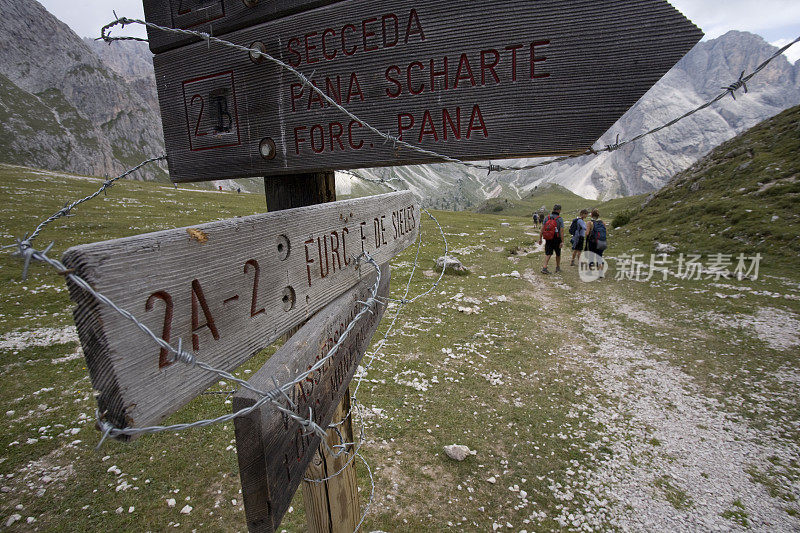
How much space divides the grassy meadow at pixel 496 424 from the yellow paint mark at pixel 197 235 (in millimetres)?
5001

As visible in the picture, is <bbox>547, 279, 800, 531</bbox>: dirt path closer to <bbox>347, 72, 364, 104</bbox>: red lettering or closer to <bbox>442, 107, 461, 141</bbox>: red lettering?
<bbox>442, 107, 461, 141</bbox>: red lettering

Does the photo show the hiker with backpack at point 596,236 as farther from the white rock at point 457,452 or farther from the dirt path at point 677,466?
the white rock at point 457,452

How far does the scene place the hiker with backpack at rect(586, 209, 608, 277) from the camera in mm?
15258

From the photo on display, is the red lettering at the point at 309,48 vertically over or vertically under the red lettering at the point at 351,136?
over

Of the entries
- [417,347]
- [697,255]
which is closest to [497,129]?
[417,347]

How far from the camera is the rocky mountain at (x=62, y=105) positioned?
135125mm

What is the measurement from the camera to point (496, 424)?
6.95 metres

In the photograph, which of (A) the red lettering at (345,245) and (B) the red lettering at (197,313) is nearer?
(B) the red lettering at (197,313)

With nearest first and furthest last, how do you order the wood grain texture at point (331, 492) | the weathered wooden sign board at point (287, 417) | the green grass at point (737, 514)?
the weathered wooden sign board at point (287, 417) < the wood grain texture at point (331, 492) < the green grass at point (737, 514)

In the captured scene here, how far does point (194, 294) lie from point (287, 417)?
2.90ft

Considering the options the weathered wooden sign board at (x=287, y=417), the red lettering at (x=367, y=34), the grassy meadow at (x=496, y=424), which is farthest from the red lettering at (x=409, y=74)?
the grassy meadow at (x=496, y=424)

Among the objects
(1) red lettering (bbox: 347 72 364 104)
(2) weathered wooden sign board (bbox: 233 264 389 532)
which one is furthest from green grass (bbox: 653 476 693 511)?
(1) red lettering (bbox: 347 72 364 104)

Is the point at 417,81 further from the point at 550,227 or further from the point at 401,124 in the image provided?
the point at 550,227

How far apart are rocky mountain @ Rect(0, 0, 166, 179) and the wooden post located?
576 ft
